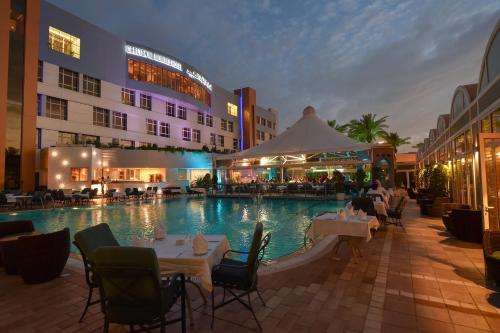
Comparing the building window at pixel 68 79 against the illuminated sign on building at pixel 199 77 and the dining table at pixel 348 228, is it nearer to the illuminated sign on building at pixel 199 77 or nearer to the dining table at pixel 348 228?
the illuminated sign on building at pixel 199 77

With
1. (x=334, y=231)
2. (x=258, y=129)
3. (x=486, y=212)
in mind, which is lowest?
(x=334, y=231)

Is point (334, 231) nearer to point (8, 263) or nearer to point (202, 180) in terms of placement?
point (8, 263)

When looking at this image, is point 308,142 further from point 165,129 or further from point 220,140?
point 220,140

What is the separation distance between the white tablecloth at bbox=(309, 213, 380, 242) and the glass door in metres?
1.77

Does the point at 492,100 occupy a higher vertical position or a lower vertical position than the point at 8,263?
higher

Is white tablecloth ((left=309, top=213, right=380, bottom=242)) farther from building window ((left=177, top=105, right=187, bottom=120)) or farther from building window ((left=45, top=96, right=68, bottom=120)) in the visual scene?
building window ((left=177, top=105, right=187, bottom=120))

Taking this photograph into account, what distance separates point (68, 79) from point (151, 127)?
304 inches

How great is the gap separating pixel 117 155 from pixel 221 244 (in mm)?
20355

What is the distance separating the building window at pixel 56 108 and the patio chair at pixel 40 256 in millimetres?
19983

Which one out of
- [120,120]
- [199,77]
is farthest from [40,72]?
[199,77]

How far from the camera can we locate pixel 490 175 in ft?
15.6

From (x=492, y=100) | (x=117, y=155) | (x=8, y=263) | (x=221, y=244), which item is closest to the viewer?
(x=221, y=244)

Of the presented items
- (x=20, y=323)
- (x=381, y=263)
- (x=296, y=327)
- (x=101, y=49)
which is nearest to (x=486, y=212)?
(x=381, y=263)

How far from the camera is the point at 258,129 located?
42.0 m
